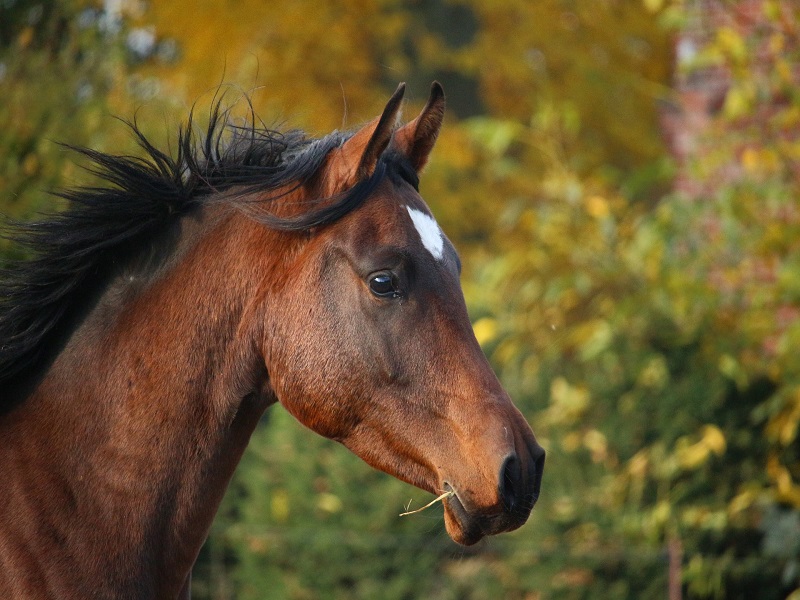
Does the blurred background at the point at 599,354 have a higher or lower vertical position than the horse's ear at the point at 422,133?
lower

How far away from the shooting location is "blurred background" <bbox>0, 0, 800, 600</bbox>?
485 centimetres

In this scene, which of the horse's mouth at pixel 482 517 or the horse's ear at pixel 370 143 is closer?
the horse's mouth at pixel 482 517

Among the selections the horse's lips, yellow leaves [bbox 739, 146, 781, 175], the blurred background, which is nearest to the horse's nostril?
the horse's lips

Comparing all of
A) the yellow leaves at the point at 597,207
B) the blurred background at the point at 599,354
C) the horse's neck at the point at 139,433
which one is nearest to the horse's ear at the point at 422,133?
the horse's neck at the point at 139,433

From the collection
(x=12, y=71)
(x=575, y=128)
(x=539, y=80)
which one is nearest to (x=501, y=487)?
(x=12, y=71)

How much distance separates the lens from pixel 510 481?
2.28 meters

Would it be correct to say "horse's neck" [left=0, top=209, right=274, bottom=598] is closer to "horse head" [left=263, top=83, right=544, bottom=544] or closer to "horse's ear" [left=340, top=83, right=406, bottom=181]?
"horse head" [left=263, top=83, right=544, bottom=544]

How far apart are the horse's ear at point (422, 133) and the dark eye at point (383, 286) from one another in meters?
0.44

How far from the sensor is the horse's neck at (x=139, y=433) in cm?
234

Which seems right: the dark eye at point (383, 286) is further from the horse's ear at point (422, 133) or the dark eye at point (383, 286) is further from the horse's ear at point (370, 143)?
the horse's ear at point (422, 133)

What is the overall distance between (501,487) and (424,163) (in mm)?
1015

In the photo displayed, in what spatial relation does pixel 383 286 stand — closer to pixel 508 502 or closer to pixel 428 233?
pixel 428 233

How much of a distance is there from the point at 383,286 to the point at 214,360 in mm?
490

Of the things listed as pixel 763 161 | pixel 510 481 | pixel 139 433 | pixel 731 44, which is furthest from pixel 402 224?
pixel 763 161
